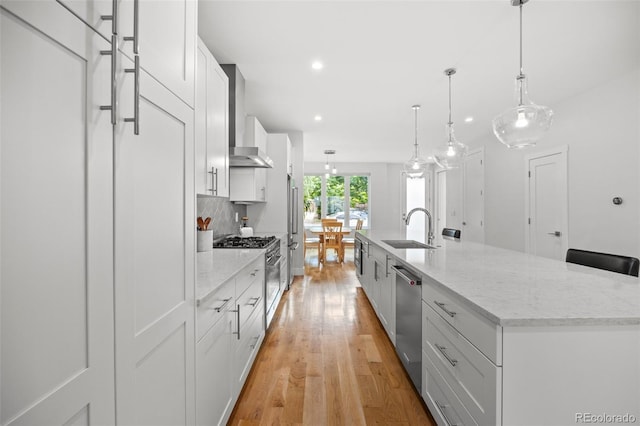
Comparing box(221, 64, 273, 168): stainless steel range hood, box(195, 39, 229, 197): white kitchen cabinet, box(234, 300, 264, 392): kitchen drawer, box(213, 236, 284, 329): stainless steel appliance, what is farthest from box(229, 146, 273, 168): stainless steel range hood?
box(234, 300, 264, 392): kitchen drawer

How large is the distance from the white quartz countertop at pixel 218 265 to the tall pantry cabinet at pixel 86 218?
0.32m

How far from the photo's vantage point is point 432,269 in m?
1.80

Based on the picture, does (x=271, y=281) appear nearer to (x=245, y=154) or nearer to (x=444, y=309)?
(x=245, y=154)

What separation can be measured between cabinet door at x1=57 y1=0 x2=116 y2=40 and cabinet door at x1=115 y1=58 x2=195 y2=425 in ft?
0.25

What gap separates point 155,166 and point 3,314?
1.77 ft

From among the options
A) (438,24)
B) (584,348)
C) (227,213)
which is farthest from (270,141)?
(584,348)

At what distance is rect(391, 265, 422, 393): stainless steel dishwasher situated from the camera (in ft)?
6.10

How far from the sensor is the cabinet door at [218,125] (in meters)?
2.25

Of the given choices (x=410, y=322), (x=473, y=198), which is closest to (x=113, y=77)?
(x=410, y=322)

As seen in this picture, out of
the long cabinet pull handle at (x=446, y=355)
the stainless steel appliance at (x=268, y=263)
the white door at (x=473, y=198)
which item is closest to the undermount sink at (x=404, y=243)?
the stainless steel appliance at (x=268, y=263)

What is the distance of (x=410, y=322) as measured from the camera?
6.68 feet

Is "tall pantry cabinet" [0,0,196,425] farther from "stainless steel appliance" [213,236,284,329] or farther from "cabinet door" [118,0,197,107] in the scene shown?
"stainless steel appliance" [213,236,284,329]

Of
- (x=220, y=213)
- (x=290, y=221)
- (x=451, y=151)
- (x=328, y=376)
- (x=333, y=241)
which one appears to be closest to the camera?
(x=328, y=376)

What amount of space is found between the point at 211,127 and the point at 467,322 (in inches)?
79.2
